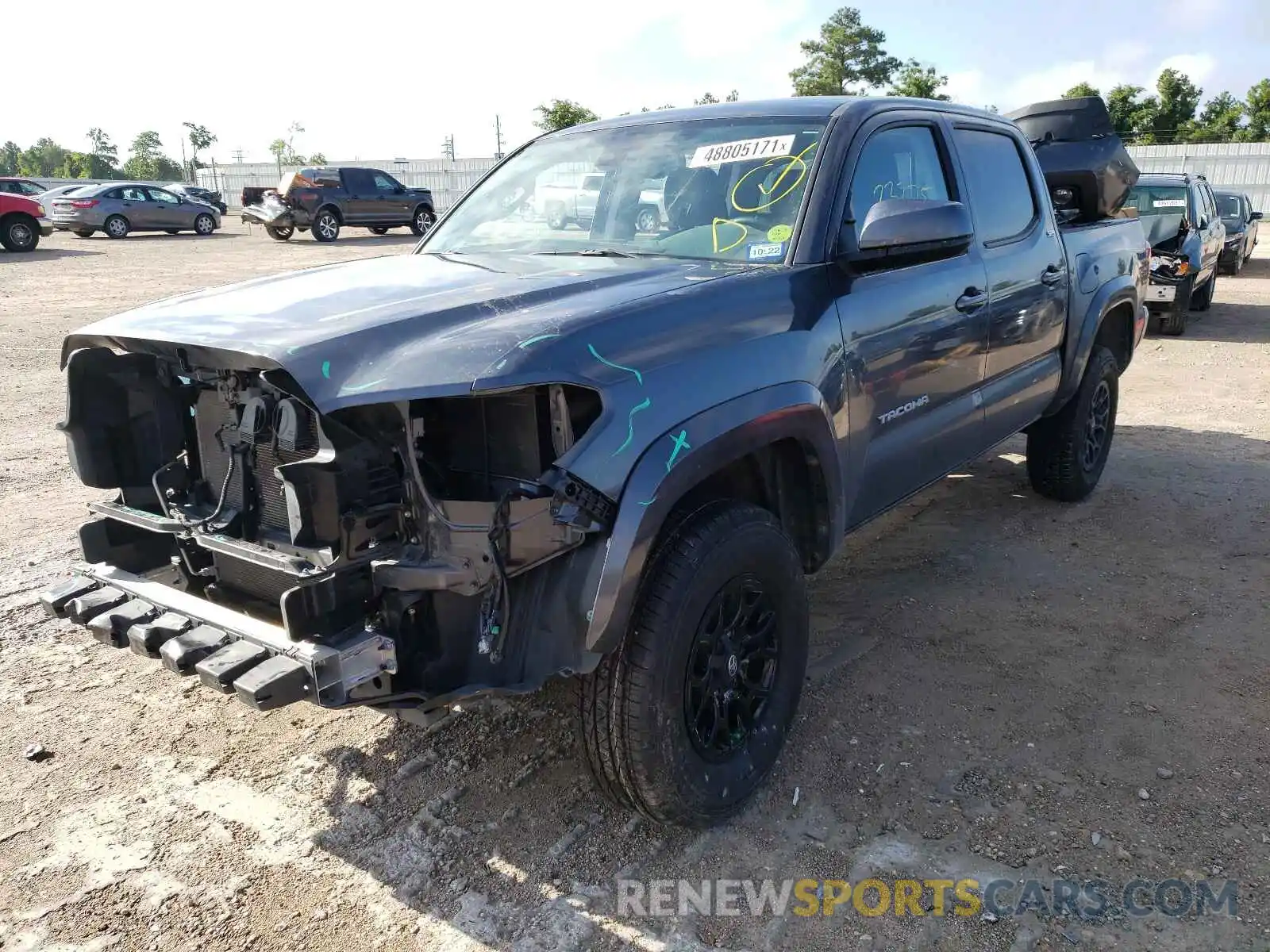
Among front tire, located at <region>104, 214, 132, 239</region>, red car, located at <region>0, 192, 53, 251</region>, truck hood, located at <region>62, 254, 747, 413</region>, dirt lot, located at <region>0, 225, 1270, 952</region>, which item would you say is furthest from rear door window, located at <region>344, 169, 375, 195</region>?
truck hood, located at <region>62, 254, 747, 413</region>

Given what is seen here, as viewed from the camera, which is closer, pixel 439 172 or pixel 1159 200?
pixel 1159 200

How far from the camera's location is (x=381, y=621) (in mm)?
2355

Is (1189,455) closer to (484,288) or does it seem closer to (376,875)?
(484,288)

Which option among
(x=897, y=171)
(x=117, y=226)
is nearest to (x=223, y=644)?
(x=897, y=171)

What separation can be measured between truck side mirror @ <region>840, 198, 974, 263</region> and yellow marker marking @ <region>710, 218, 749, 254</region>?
32 cm

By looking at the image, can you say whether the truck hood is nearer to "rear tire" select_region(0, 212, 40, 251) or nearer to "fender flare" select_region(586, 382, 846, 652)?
"fender flare" select_region(586, 382, 846, 652)

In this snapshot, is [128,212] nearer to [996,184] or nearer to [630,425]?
[996,184]

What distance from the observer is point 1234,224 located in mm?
16328

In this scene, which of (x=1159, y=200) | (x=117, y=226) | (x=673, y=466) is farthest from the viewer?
(x=117, y=226)

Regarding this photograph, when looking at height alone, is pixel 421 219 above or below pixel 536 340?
above

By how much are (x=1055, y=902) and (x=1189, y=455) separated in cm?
509

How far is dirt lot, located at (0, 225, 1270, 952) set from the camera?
2.48 metres

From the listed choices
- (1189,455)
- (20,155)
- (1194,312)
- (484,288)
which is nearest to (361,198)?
(1194,312)

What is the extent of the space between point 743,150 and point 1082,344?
8.60 ft
